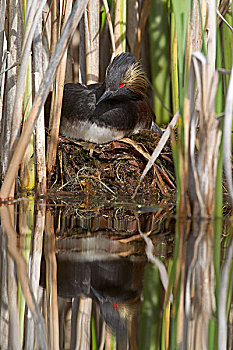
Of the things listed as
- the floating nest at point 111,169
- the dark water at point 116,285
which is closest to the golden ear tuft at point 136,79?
the floating nest at point 111,169

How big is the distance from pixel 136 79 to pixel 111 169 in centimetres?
102

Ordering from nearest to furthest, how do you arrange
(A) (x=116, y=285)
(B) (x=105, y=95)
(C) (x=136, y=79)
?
(A) (x=116, y=285)
(B) (x=105, y=95)
(C) (x=136, y=79)

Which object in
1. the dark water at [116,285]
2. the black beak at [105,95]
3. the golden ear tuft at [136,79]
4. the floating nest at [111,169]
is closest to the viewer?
the dark water at [116,285]

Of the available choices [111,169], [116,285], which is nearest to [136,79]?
[111,169]

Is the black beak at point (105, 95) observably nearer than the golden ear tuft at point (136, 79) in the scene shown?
Yes

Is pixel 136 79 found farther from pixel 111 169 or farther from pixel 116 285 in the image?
pixel 116 285

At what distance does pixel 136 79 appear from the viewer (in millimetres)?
5117

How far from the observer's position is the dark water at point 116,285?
1.88 m

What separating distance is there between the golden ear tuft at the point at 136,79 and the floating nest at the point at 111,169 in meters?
0.62

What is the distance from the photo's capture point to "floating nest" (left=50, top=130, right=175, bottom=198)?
4371 millimetres

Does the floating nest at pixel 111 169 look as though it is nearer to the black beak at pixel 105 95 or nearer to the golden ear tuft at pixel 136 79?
the black beak at pixel 105 95

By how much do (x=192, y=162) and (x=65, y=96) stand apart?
1980mm

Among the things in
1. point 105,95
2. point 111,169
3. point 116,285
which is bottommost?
point 116,285

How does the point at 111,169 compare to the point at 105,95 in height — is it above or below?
below
